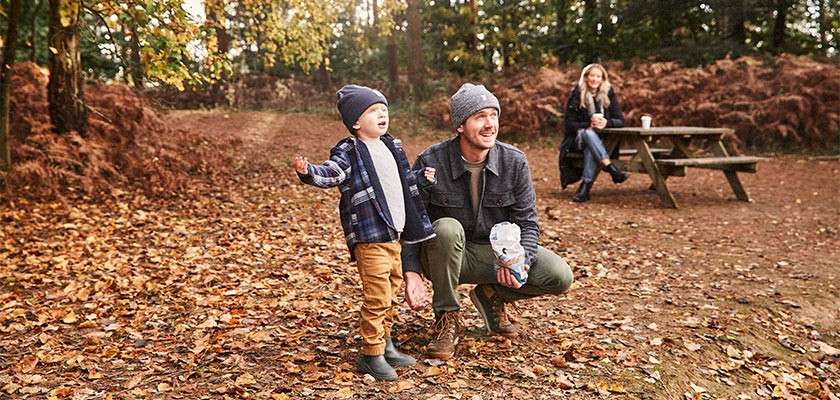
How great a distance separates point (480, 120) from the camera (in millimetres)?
3766

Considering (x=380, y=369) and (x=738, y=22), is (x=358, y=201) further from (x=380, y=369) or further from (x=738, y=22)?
(x=738, y=22)

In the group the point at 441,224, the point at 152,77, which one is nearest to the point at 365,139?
the point at 441,224

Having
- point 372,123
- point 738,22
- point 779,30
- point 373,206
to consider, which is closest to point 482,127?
point 372,123

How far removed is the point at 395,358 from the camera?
373 centimetres

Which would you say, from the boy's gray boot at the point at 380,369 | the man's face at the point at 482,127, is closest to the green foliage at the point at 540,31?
the man's face at the point at 482,127

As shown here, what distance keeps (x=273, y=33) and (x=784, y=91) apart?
940 centimetres

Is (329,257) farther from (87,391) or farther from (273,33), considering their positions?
(273,33)

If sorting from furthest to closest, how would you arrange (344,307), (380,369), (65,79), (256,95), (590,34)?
1. (256,95)
2. (590,34)
3. (65,79)
4. (344,307)
5. (380,369)

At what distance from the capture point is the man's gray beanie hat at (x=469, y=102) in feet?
12.3

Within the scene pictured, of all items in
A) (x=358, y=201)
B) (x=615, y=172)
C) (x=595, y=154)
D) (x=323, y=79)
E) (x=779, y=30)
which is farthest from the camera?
(x=323, y=79)

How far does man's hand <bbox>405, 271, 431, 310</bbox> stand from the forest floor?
1.25ft

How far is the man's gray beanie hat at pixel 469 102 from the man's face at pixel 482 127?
27mm

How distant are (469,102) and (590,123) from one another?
5.62 m

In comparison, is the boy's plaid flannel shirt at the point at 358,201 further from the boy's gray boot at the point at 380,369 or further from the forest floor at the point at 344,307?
the forest floor at the point at 344,307
